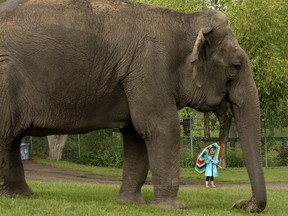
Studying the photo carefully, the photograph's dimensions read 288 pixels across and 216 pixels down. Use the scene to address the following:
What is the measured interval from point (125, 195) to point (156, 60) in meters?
2.36

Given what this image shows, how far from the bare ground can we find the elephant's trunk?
38.2 ft

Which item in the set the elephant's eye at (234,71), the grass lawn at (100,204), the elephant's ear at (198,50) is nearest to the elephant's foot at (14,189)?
the grass lawn at (100,204)

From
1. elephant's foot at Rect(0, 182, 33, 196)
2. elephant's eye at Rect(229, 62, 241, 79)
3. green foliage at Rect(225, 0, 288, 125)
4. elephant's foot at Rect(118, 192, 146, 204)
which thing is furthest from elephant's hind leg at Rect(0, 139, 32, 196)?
green foliage at Rect(225, 0, 288, 125)

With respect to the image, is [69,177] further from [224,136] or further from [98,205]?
[98,205]

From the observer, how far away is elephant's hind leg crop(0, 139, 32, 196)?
8.49m

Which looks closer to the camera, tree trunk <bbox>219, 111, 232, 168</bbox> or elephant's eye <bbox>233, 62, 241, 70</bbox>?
elephant's eye <bbox>233, 62, 241, 70</bbox>

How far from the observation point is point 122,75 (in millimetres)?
8602

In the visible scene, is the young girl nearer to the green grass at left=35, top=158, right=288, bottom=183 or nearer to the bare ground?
the bare ground

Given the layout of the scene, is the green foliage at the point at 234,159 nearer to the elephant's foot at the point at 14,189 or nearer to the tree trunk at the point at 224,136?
the tree trunk at the point at 224,136

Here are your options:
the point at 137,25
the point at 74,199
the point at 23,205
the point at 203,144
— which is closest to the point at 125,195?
the point at 74,199

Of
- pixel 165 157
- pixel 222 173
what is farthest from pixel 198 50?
pixel 222 173

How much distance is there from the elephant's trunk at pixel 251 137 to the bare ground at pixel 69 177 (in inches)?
458

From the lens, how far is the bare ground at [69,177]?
20.8 meters

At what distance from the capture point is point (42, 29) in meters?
8.42
